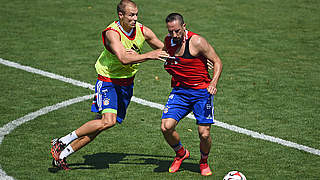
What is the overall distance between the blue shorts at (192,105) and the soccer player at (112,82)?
2.37 feet

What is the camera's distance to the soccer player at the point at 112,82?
7688 millimetres

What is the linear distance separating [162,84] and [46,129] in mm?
3211

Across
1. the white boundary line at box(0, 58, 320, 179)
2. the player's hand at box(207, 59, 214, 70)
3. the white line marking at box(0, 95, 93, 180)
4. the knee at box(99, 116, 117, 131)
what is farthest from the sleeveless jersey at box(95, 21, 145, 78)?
the white line marking at box(0, 95, 93, 180)

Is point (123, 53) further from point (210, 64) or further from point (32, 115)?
point (32, 115)

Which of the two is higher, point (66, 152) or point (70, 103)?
point (66, 152)

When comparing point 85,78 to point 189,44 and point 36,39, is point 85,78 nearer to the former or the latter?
point 36,39

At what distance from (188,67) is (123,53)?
910mm

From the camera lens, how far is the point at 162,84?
11789mm

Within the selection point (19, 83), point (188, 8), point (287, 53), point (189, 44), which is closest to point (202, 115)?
point (189, 44)

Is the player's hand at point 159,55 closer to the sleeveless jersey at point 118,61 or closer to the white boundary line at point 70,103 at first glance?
the sleeveless jersey at point 118,61

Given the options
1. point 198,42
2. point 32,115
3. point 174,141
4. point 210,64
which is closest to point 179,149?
point 174,141

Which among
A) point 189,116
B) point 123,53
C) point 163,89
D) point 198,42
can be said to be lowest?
point 189,116

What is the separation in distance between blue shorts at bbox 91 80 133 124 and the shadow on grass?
2.16ft

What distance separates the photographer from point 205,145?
24.9 ft
